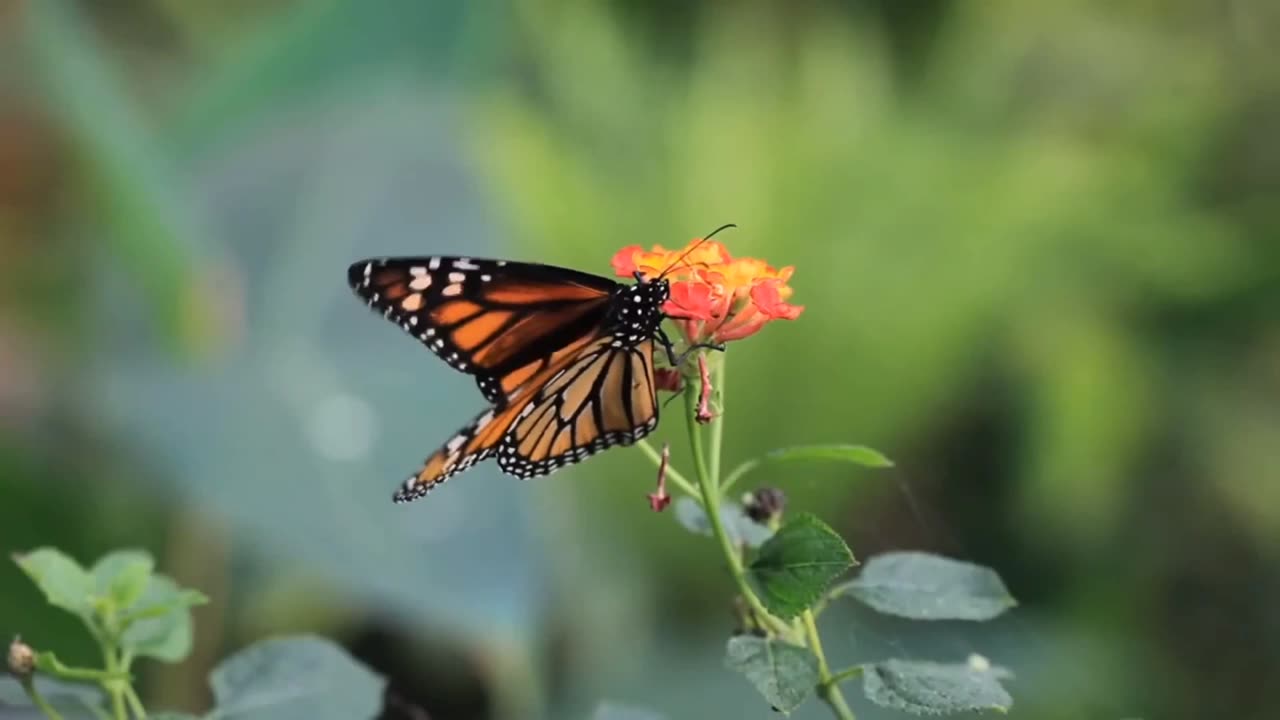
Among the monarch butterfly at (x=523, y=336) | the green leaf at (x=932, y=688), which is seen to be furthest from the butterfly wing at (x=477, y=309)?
the green leaf at (x=932, y=688)

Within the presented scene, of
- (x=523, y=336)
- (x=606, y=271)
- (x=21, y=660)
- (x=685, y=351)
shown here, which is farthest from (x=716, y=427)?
(x=606, y=271)

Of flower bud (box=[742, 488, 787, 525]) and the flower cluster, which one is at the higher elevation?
the flower cluster

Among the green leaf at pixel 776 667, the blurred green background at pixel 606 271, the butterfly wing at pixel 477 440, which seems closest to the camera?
the green leaf at pixel 776 667

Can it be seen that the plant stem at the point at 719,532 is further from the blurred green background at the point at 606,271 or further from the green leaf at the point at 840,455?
the blurred green background at the point at 606,271

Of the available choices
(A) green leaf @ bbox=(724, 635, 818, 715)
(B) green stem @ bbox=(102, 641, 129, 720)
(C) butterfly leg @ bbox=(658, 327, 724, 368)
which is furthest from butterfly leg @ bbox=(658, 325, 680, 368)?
(B) green stem @ bbox=(102, 641, 129, 720)

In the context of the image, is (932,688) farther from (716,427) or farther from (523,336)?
(523,336)

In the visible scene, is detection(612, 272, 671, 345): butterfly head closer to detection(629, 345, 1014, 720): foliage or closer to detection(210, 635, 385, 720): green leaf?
detection(629, 345, 1014, 720): foliage

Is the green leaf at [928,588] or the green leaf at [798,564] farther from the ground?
the green leaf at [798,564]
